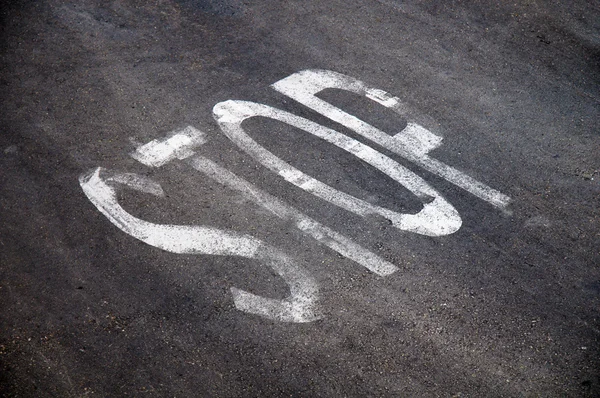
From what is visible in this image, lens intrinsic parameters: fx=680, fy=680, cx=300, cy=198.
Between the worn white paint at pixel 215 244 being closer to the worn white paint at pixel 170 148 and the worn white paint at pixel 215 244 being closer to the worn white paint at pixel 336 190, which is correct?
the worn white paint at pixel 170 148

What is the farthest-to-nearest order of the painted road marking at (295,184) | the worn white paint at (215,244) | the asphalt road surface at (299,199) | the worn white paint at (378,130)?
the worn white paint at (378,130), the painted road marking at (295,184), the worn white paint at (215,244), the asphalt road surface at (299,199)

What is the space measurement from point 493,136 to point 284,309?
3.12m

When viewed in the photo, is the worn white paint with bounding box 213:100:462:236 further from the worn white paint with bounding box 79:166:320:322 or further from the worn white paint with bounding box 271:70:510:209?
the worn white paint with bounding box 79:166:320:322

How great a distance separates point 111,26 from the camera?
866cm

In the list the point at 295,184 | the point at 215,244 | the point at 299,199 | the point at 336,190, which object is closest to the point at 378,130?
the point at 336,190

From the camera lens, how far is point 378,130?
23.5ft

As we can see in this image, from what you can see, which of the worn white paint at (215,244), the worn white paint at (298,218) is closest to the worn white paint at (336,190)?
the worn white paint at (298,218)

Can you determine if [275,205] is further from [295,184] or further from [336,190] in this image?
[336,190]

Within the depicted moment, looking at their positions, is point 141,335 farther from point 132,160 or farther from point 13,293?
point 132,160

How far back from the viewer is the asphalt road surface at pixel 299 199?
509 cm

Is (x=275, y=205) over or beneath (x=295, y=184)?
beneath

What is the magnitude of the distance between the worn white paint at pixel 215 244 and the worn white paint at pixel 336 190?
89 centimetres

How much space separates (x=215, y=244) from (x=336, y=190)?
4.24ft

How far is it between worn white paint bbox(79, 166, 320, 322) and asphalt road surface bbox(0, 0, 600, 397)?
2 cm
